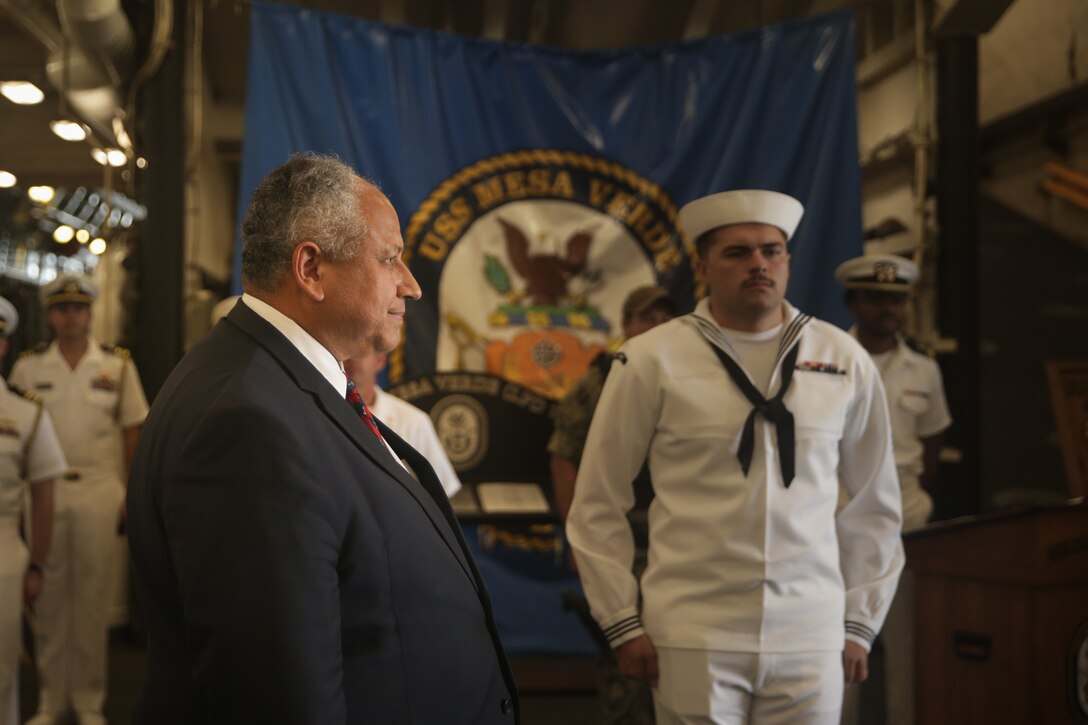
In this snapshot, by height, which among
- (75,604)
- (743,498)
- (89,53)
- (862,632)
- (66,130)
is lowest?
(75,604)

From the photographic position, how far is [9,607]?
10.4 ft

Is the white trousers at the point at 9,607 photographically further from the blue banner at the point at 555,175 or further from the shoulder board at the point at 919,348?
the shoulder board at the point at 919,348

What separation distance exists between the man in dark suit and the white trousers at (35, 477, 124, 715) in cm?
302

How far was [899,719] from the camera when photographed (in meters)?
3.19

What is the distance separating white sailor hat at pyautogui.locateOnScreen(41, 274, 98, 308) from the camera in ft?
13.7

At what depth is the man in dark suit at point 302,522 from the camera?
3.43 feet

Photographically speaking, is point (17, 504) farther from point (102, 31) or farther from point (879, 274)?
point (879, 274)

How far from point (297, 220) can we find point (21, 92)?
4768 mm

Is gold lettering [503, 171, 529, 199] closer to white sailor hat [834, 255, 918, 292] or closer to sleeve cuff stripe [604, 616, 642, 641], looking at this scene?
white sailor hat [834, 255, 918, 292]

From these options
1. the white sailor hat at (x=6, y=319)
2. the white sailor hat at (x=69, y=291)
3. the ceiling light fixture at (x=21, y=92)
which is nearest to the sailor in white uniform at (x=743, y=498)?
the white sailor hat at (x=6, y=319)

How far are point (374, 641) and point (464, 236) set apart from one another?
3.23 metres

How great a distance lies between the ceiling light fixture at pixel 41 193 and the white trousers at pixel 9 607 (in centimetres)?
303

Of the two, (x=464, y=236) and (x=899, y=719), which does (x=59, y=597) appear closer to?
(x=464, y=236)

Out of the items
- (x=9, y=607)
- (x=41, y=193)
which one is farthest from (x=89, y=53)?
(x=9, y=607)
